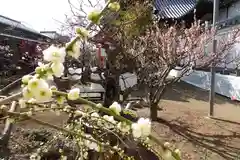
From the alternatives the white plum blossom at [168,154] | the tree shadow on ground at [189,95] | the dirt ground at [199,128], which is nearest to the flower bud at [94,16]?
Answer: the white plum blossom at [168,154]

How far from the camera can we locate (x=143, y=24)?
9.46 m

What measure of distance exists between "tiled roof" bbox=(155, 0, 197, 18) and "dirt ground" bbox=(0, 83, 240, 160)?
6375mm

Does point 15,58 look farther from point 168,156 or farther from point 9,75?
point 168,156

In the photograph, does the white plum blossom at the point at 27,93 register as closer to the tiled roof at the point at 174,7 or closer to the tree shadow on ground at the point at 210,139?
the tree shadow on ground at the point at 210,139

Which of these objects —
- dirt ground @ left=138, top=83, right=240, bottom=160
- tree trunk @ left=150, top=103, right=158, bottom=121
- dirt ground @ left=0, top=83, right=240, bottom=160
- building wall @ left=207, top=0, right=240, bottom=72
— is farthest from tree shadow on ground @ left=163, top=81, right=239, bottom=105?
tree trunk @ left=150, top=103, right=158, bottom=121

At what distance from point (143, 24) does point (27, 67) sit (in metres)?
5.87

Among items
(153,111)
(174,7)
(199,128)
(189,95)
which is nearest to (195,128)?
(199,128)

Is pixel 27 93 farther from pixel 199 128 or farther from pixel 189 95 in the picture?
pixel 189 95

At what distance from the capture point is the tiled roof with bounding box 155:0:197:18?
1468 centimetres

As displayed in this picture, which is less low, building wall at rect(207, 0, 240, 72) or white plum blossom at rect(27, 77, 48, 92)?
building wall at rect(207, 0, 240, 72)

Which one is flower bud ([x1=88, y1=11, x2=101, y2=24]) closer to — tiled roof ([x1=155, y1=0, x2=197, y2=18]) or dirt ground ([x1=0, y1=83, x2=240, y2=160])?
dirt ground ([x1=0, y1=83, x2=240, y2=160])

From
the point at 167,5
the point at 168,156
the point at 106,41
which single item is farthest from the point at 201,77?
the point at 168,156

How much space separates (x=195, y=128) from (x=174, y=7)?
10.2 meters

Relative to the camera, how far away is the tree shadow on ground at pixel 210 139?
5.12 m
